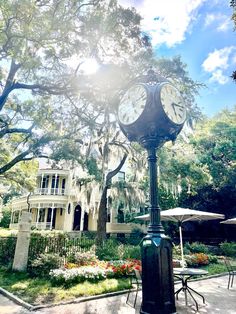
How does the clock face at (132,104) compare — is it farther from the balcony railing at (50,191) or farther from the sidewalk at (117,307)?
the balcony railing at (50,191)

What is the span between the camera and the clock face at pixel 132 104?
11.9ft

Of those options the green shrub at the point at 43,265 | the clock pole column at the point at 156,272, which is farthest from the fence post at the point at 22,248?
the clock pole column at the point at 156,272

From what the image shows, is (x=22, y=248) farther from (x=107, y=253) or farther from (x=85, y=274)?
(x=107, y=253)

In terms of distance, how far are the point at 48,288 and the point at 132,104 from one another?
566 centimetres

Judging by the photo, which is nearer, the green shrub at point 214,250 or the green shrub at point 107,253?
the green shrub at point 107,253

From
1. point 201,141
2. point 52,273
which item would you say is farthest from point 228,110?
point 52,273

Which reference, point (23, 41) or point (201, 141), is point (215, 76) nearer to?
point (201, 141)

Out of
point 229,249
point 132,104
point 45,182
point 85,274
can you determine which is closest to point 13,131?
point 85,274

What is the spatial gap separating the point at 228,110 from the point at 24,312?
24.1 m

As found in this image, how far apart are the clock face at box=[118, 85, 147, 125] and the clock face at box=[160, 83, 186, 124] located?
277 mm

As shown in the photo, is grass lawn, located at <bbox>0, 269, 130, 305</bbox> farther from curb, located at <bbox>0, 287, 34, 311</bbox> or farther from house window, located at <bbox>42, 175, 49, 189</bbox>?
house window, located at <bbox>42, 175, 49, 189</bbox>

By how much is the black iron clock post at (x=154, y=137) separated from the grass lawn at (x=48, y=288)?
374 cm

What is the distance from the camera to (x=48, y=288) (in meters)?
6.80

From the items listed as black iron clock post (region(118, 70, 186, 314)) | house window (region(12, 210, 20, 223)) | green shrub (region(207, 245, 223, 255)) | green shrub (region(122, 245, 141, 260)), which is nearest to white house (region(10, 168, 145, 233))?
house window (region(12, 210, 20, 223))
